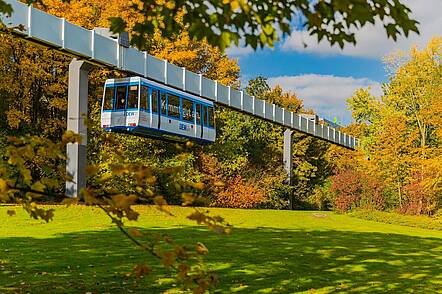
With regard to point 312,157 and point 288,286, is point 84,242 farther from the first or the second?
point 312,157

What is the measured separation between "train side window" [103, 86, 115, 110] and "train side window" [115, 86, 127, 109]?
29 centimetres

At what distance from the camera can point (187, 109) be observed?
2709 centimetres

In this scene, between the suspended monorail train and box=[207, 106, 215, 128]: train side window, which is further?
box=[207, 106, 215, 128]: train side window

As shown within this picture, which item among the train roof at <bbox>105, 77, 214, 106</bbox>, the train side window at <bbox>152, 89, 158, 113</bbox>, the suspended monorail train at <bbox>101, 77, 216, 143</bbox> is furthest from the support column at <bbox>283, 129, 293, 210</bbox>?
the train side window at <bbox>152, 89, 158, 113</bbox>

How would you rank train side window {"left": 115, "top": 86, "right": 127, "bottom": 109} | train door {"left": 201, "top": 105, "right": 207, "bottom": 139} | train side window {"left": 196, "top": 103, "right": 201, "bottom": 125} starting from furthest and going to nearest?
train door {"left": 201, "top": 105, "right": 207, "bottom": 139} → train side window {"left": 196, "top": 103, "right": 201, "bottom": 125} → train side window {"left": 115, "top": 86, "right": 127, "bottom": 109}

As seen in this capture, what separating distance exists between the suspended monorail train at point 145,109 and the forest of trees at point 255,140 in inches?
47.9

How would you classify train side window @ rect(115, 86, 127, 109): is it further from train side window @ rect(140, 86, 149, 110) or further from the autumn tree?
the autumn tree

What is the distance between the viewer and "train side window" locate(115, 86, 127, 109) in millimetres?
23578

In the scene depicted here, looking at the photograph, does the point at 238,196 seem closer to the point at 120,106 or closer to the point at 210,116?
the point at 210,116

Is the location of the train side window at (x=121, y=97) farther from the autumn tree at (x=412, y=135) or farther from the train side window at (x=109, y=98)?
the autumn tree at (x=412, y=135)

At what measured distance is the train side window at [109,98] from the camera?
23.9m

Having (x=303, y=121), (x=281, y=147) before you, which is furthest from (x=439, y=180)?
(x=281, y=147)

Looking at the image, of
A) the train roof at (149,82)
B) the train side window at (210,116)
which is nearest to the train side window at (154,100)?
the train roof at (149,82)

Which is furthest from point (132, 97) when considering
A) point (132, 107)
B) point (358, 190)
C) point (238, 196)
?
point (358, 190)
